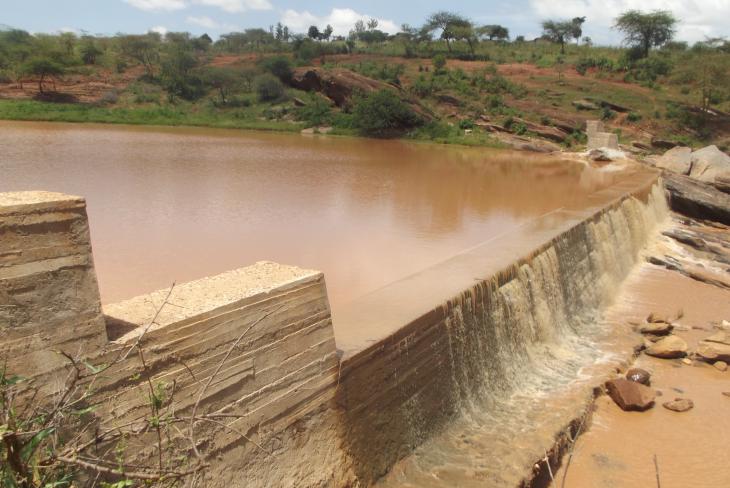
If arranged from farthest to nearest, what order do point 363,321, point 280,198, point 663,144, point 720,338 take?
point 663,144
point 280,198
point 720,338
point 363,321

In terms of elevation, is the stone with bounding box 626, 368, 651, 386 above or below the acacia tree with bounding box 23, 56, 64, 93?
below

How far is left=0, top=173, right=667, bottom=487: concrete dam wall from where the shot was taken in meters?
2.77

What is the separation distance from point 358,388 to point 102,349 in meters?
2.14

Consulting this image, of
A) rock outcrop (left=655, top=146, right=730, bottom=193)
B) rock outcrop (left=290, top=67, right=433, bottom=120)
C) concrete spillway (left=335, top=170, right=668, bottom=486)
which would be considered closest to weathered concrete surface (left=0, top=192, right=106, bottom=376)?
concrete spillway (left=335, top=170, right=668, bottom=486)

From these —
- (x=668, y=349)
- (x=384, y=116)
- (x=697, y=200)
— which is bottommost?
(x=384, y=116)

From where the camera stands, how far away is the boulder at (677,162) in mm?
19036

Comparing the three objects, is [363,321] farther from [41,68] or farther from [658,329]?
[41,68]

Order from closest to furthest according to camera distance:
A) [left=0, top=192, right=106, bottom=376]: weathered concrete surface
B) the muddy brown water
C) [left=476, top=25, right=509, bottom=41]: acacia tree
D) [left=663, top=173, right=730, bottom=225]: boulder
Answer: [left=0, top=192, right=106, bottom=376]: weathered concrete surface < the muddy brown water < [left=663, top=173, right=730, bottom=225]: boulder < [left=476, top=25, right=509, bottom=41]: acacia tree

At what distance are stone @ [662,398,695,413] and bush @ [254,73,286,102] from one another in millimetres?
32427

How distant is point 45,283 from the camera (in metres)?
2.74

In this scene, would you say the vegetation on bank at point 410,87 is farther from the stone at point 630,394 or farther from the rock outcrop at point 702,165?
the stone at point 630,394

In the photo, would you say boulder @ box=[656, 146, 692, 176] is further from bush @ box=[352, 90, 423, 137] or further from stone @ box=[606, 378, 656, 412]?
stone @ box=[606, 378, 656, 412]

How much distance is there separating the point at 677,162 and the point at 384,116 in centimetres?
1467

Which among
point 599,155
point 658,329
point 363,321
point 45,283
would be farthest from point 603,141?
point 45,283
